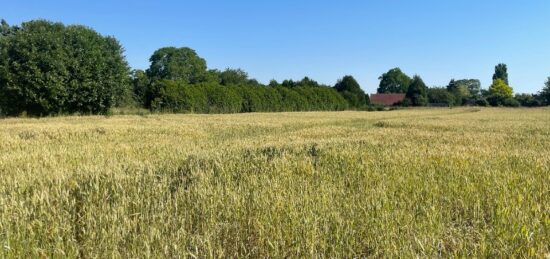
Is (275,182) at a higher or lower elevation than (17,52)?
lower

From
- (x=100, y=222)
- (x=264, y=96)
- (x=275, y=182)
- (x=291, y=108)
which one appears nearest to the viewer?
(x=100, y=222)

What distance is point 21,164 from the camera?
21.9 ft

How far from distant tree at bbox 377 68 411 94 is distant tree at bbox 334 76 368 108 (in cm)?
6505

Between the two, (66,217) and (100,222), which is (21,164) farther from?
(100,222)

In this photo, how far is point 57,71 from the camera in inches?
1157

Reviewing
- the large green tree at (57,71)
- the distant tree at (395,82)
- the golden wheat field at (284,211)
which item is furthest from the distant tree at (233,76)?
the golden wheat field at (284,211)

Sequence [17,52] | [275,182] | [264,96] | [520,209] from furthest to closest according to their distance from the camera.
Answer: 1. [264,96]
2. [17,52]
3. [275,182]
4. [520,209]

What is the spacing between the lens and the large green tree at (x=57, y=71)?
2856 cm

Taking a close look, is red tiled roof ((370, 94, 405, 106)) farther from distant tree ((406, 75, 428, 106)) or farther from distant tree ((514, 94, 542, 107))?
distant tree ((514, 94, 542, 107))

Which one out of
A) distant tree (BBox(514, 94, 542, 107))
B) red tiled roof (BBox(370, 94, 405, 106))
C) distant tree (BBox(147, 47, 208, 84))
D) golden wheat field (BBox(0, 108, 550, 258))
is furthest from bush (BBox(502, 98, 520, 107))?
golden wheat field (BBox(0, 108, 550, 258))

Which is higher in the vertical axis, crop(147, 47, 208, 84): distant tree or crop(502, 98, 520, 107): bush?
crop(147, 47, 208, 84): distant tree

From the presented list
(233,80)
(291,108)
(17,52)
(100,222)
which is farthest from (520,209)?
(233,80)

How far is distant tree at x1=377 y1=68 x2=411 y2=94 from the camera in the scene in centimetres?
14538

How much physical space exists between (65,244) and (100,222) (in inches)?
11.8
